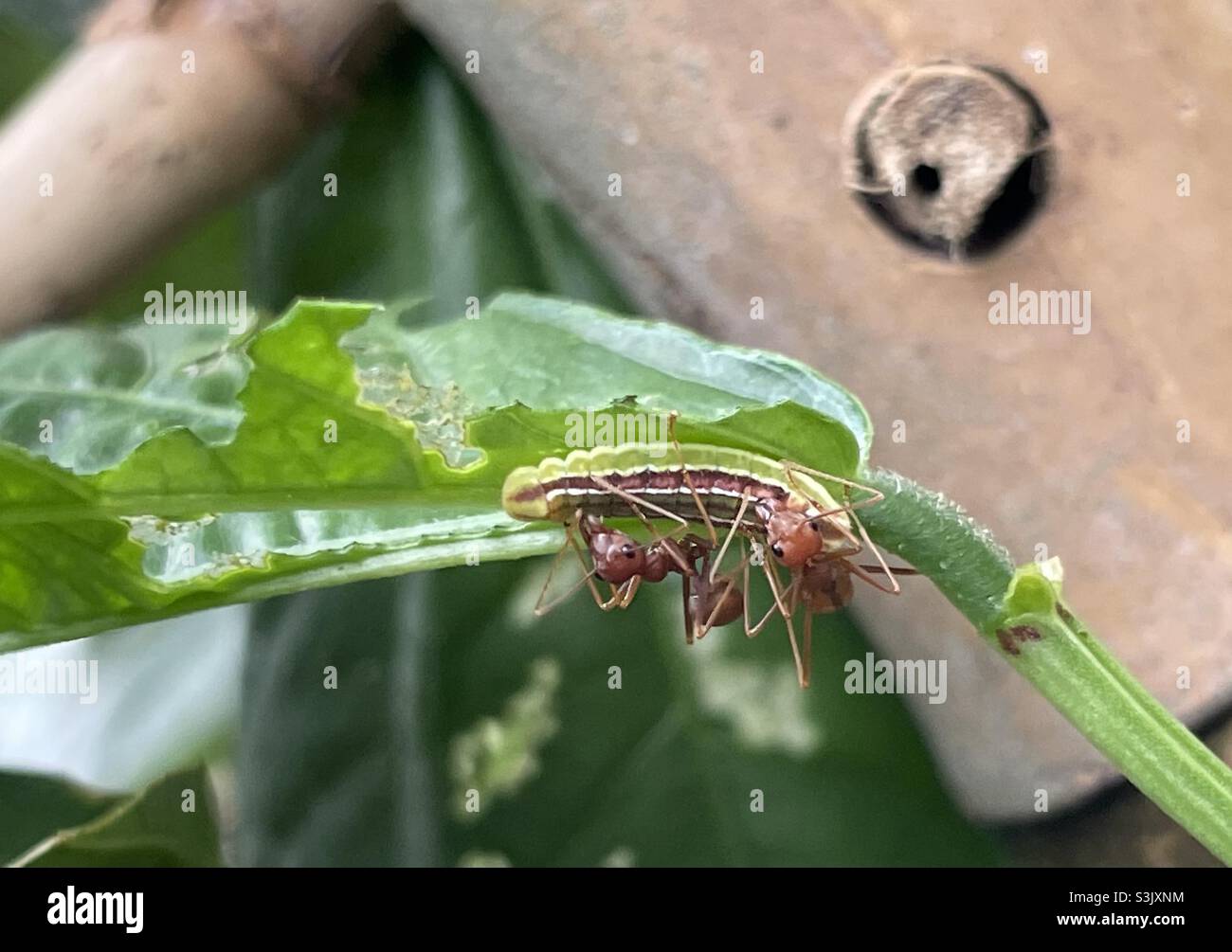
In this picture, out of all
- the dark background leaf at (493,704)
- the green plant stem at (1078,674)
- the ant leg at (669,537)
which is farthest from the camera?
the dark background leaf at (493,704)

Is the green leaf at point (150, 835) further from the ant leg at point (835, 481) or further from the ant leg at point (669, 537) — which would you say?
the ant leg at point (835, 481)

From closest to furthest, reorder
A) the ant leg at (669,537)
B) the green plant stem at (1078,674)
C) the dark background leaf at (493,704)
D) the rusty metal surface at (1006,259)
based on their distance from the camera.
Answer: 1. the green plant stem at (1078,674)
2. the ant leg at (669,537)
3. the rusty metal surface at (1006,259)
4. the dark background leaf at (493,704)

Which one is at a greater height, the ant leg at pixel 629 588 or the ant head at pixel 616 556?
the ant head at pixel 616 556

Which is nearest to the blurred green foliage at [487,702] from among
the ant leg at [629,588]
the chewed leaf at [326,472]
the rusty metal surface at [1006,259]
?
the rusty metal surface at [1006,259]

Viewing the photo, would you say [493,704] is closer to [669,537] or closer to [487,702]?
[487,702]
